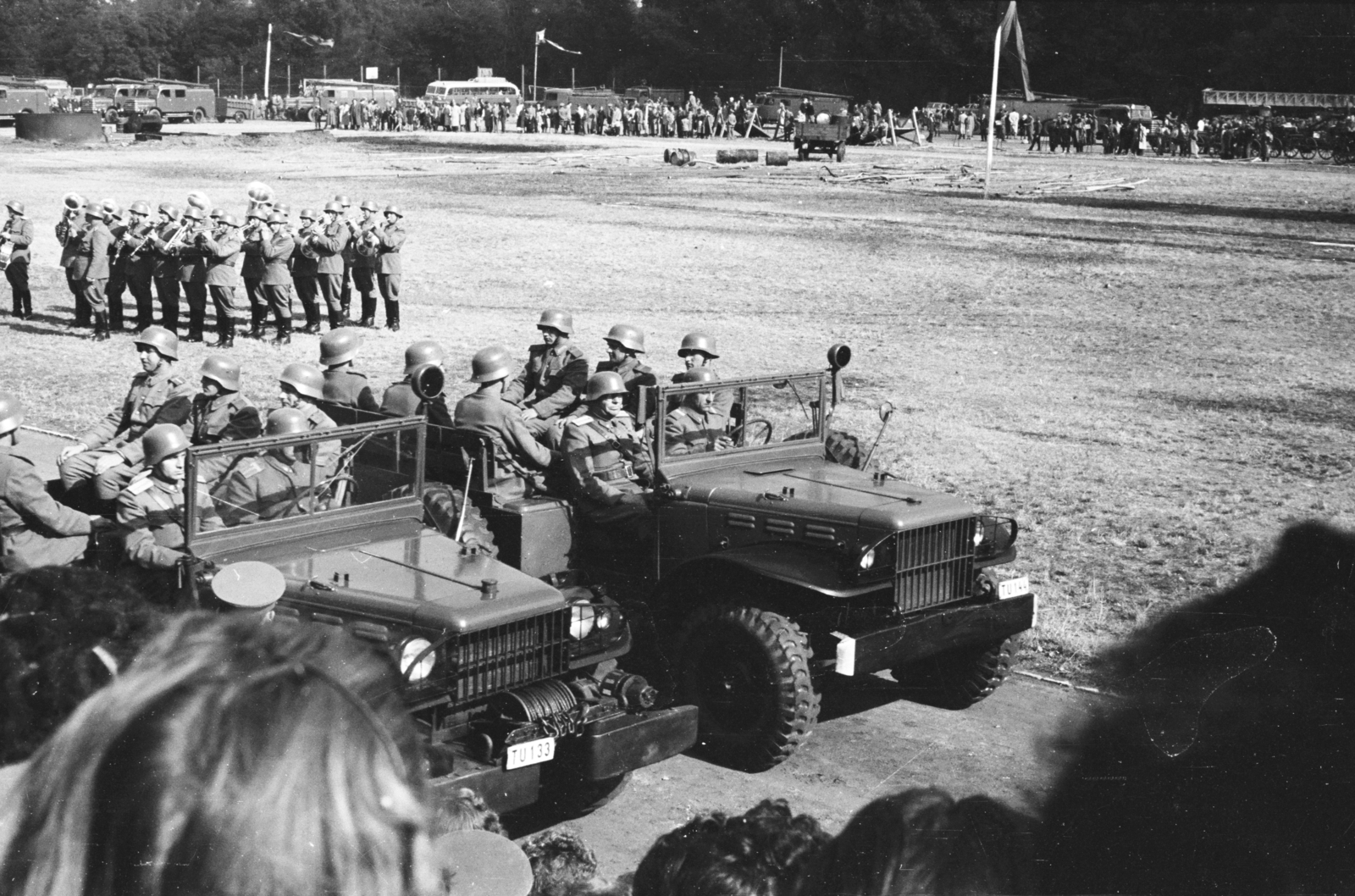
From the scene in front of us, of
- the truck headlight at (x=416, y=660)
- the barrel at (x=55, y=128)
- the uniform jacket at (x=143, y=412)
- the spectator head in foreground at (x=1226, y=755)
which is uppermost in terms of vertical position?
the barrel at (x=55, y=128)

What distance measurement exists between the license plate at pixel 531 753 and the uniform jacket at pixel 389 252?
13660 millimetres

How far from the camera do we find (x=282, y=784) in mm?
1306

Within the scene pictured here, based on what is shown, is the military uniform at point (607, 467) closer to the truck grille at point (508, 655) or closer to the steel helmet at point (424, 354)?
the truck grille at point (508, 655)

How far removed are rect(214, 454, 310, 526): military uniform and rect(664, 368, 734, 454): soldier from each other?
2049mm

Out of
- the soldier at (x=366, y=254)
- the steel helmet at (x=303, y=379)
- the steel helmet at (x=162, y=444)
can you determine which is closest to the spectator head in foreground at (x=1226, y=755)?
the steel helmet at (x=162, y=444)

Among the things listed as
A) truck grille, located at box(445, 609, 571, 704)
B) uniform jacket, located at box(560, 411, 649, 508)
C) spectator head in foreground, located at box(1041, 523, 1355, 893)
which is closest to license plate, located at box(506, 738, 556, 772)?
truck grille, located at box(445, 609, 571, 704)

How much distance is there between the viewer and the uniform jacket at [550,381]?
10.3 metres

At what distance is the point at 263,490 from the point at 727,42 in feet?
227

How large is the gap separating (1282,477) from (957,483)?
254 centimetres

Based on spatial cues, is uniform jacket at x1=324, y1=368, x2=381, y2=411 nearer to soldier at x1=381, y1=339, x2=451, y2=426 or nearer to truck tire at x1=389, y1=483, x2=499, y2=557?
soldier at x1=381, y1=339, x2=451, y2=426

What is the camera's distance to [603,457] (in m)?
7.86

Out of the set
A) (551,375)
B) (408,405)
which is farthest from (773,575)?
(551,375)

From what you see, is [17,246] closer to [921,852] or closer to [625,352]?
[625,352]

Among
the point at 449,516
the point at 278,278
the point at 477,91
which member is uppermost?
the point at 477,91
